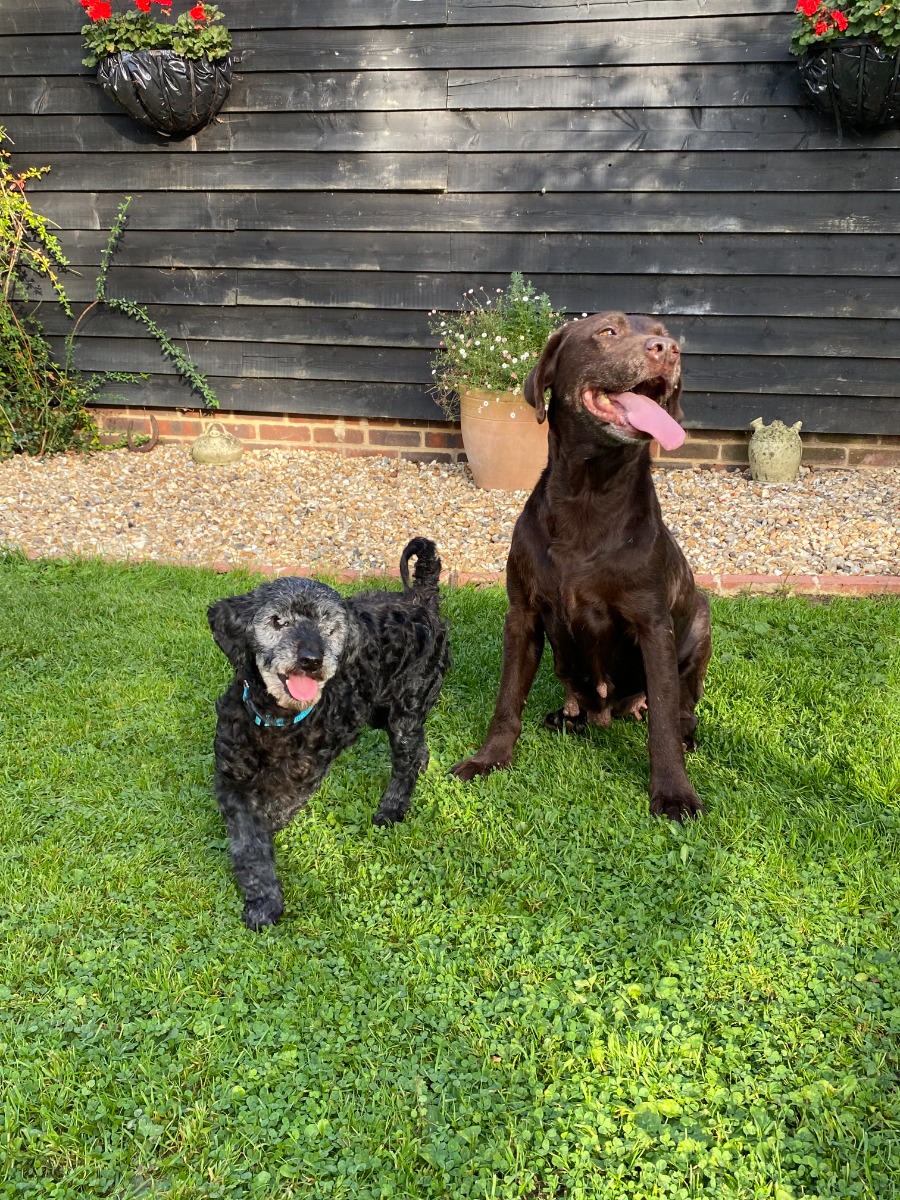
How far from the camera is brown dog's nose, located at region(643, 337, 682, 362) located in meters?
2.87

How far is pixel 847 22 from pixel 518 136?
2229 millimetres

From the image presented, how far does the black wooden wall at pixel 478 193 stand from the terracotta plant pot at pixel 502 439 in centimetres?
90

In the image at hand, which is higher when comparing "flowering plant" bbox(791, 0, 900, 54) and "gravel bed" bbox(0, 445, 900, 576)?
"flowering plant" bbox(791, 0, 900, 54)

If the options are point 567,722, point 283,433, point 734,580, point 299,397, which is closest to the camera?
point 567,722

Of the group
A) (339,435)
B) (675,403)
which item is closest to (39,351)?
(339,435)

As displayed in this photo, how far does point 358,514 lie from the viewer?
636cm

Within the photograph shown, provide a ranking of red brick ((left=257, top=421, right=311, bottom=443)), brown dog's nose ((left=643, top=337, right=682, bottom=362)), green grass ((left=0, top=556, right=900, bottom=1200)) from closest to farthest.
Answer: green grass ((left=0, top=556, right=900, bottom=1200)), brown dog's nose ((left=643, top=337, right=682, bottom=362)), red brick ((left=257, top=421, right=311, bottom=443))

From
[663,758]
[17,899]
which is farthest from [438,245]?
[17,899]

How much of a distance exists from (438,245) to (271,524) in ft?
8.53

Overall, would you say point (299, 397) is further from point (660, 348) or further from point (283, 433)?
point (660, 348)

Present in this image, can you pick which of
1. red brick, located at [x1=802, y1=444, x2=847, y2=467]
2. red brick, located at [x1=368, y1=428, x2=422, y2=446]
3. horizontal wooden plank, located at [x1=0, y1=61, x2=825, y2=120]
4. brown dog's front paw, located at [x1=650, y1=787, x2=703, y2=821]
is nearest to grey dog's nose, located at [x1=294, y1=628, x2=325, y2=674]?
brown dog's front paw, located at [x1=650, y1=787, x2=703, y2=821]

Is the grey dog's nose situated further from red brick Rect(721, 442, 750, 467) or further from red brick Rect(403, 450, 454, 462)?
red brick Rect(721, 442, 750, 467)

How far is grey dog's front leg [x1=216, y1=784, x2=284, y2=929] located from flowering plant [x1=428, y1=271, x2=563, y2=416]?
4.03 metres

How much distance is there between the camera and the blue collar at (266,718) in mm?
2770
